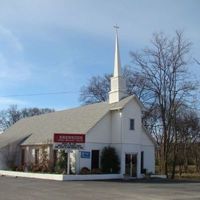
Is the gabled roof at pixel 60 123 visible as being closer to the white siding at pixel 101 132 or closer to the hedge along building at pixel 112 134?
the hedge along building at pixel 112 134

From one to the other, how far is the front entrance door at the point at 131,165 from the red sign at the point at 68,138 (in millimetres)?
5681

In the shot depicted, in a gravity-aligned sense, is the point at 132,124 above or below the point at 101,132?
above

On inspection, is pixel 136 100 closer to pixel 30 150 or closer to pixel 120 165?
pixel 120 165

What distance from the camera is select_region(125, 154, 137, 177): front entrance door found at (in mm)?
42812

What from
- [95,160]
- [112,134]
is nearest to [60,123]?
[112,134]

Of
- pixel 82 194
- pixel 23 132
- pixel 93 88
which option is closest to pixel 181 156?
pixel 93 88

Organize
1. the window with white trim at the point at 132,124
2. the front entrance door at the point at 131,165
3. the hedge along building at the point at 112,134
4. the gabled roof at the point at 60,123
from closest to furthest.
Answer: the hedge along building at the point at 112,134 < the front entrance door at the point at 131,165 < the window with white trim at the point at 132,124 < the gabled roof at the point at 60,123

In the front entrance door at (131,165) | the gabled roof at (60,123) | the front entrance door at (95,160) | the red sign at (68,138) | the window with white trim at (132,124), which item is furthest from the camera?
the gabled roof at (60,123)

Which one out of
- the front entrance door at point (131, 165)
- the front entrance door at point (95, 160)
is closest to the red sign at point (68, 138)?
the front entrance door at point (95, 160)

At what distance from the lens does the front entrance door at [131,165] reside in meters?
42.8

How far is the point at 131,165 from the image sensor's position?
4322 cm

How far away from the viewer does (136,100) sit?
143 ft

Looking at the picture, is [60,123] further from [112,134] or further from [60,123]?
[112,134]

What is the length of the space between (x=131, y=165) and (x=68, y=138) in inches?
301
